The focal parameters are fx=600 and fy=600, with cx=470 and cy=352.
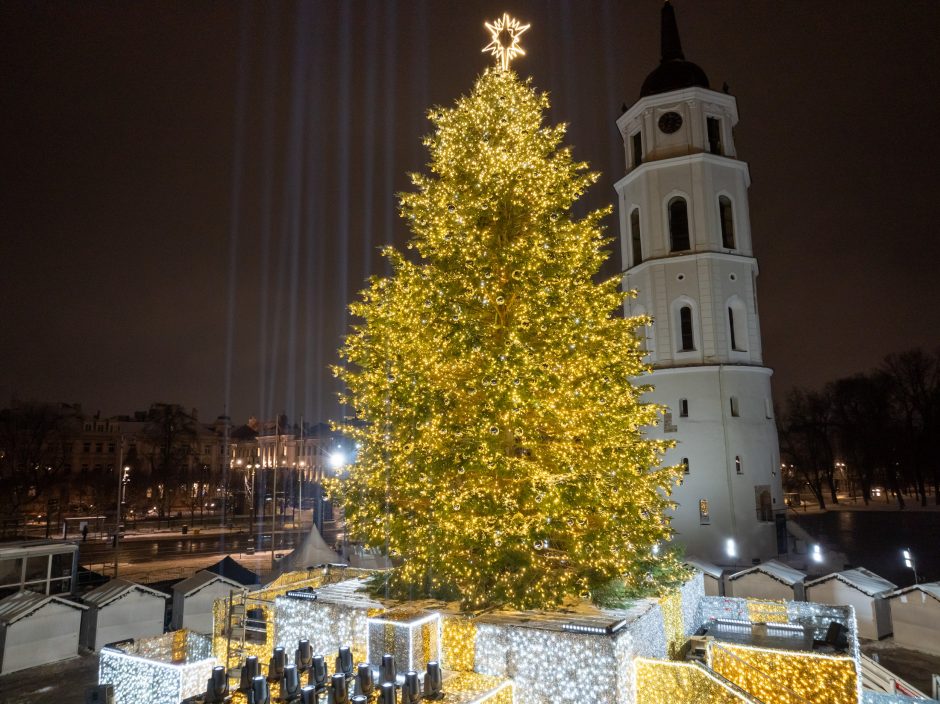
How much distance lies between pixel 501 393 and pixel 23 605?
1441 centimetres

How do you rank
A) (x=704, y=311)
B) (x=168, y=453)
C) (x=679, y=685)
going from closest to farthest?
(x=679, y=685) < (x=704, y=311) < (x=168, y=453)

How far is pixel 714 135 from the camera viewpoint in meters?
32.6

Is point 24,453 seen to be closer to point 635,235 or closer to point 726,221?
point 635,235

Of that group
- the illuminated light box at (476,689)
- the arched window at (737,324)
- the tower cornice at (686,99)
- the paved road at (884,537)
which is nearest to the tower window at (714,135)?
the tower cornice at (686,99)

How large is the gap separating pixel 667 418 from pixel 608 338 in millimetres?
19621

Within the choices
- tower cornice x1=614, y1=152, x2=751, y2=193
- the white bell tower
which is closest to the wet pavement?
the white bell tower

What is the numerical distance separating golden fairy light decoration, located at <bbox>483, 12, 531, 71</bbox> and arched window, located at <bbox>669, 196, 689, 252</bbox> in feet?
63.0

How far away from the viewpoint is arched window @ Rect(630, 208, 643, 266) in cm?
3319

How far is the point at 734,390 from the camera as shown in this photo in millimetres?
29688

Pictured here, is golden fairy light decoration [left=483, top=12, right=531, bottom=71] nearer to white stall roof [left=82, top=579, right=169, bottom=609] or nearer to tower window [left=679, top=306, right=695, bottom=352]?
white stall roof [left=82, top=579, right=169, bottom=609]

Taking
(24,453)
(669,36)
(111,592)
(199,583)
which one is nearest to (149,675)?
(111,592)

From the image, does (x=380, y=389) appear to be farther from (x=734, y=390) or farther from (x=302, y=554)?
(x=734, y=390)

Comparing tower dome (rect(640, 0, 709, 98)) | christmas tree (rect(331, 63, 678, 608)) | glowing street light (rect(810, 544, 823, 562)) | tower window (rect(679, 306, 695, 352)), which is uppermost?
tower dome (rect(640, 0, 709, 98))

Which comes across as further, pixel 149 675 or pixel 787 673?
pixel 787 673
